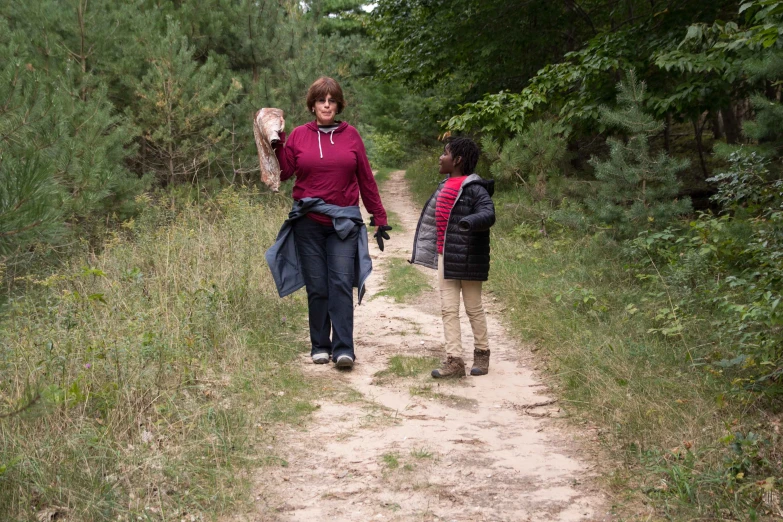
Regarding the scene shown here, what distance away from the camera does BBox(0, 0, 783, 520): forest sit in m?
3.45

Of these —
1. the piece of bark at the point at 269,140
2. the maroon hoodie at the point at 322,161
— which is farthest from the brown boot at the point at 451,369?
the piece of bark at the point at 269,140

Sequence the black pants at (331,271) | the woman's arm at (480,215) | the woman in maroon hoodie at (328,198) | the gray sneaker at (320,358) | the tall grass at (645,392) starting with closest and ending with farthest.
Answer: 1. the tall grass at (645,392)
2. the woman's arm at (480,215)
3. the woman in maroon hoodie at (328,198)
4. the black pants at (331,271)
5. the gray sneaker at (320,358)

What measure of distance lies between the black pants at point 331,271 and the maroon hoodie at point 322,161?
15cm

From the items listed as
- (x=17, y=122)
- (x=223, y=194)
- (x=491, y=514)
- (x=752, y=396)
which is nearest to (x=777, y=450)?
(x=752, y=396)

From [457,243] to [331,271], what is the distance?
3.50 feet

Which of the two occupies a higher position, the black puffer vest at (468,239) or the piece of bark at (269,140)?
the piece of bark at (269,140)

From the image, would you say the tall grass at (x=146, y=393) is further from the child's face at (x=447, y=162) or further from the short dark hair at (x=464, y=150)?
the short dark hair at (x=464, y=150)

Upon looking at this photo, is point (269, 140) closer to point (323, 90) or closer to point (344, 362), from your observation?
point (323, 90)

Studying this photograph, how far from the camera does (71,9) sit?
996cm

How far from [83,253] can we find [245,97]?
18.3 feet

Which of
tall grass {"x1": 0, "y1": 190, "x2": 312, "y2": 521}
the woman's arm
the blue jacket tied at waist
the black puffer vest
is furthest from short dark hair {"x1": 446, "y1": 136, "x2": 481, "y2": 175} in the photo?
tall grass {"x1": 0, "y1": 190, "x2": 312, "y2": 521}

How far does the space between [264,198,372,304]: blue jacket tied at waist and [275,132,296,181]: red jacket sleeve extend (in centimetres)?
25

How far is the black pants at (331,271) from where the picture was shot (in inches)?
227

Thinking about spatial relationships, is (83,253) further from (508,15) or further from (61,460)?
(508,15)
